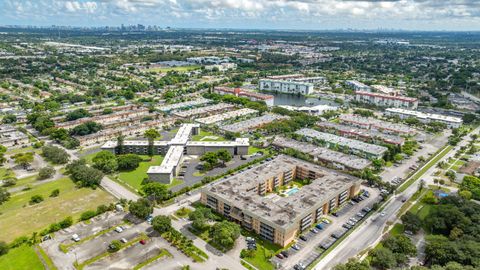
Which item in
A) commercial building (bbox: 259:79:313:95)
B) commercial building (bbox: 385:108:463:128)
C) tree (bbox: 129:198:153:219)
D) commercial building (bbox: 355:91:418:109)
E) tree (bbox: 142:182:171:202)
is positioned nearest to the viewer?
tree (bbox: 129:198:153:219)

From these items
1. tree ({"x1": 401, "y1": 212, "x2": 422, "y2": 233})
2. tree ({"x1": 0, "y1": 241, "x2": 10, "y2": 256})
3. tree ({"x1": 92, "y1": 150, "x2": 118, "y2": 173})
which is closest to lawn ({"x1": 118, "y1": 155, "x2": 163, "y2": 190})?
tree ({"x1": 92, "y1": 150, "x2": 118, "y2": 173})

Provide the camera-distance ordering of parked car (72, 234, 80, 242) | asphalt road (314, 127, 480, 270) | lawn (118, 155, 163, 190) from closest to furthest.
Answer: asphalt road (314, 127, 480, 270)
parked car (72, 234, 80, 242)
lawn (118, 155, 163, 190)

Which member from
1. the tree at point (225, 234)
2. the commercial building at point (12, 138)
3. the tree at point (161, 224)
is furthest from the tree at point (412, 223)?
the commercial building at point (12, 138)

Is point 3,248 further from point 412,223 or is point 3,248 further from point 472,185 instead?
point 472,185

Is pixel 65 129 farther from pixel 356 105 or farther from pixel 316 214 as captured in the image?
pixel 356 105

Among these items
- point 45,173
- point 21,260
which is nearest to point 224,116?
point 45,173

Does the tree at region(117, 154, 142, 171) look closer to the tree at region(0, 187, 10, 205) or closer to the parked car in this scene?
the tree at region(0, 187, 10, 205)
